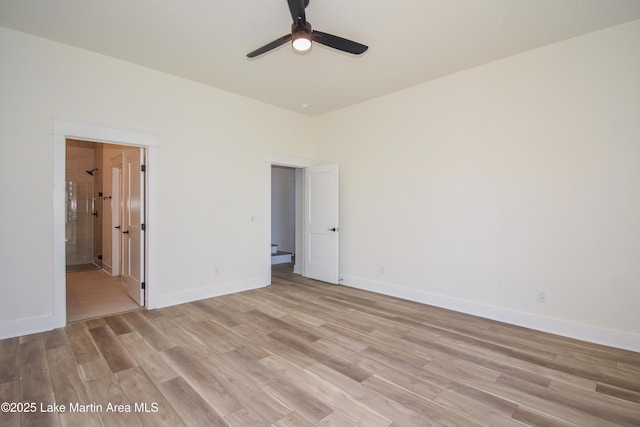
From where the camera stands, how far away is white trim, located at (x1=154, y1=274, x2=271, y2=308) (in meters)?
4.08

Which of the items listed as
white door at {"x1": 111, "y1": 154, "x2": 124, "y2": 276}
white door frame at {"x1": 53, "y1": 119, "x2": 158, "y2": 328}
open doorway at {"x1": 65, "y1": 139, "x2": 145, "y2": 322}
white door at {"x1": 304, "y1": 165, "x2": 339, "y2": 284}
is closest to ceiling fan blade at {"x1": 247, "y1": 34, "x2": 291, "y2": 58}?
white door frame at {"x1": 53, "y1": 119, "x2": 158, "y2": 328}

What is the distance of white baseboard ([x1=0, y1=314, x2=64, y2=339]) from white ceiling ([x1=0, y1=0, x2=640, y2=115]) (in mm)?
2990

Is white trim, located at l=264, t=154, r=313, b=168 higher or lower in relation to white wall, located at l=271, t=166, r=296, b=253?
higher

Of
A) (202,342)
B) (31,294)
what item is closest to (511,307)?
(202,342)

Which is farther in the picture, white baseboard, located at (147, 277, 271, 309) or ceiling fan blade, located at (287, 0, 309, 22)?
white baseboard, located at (147, 277, 271, 309)

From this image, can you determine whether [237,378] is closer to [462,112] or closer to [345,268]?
[345,268]

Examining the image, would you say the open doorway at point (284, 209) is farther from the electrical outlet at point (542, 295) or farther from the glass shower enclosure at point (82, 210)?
the electrical outlet at point (542, 295)

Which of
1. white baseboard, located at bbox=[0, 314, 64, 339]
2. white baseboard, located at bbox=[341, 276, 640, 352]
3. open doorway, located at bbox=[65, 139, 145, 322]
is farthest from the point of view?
open doorway, located at bbox=[65, 139, 145, 322]

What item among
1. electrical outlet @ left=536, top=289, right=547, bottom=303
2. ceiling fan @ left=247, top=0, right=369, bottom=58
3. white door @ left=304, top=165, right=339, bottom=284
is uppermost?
ceiling fan @ left=247, top=0, right=369, bottom=58

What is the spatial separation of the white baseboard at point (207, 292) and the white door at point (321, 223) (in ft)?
3.18

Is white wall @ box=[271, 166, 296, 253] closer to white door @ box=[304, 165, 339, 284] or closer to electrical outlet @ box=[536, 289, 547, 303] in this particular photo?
white door @ box=[304, 165, 339, 284]

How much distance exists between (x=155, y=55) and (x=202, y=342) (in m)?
3.30

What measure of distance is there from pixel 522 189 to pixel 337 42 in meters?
2.64

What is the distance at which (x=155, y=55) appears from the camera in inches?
140
